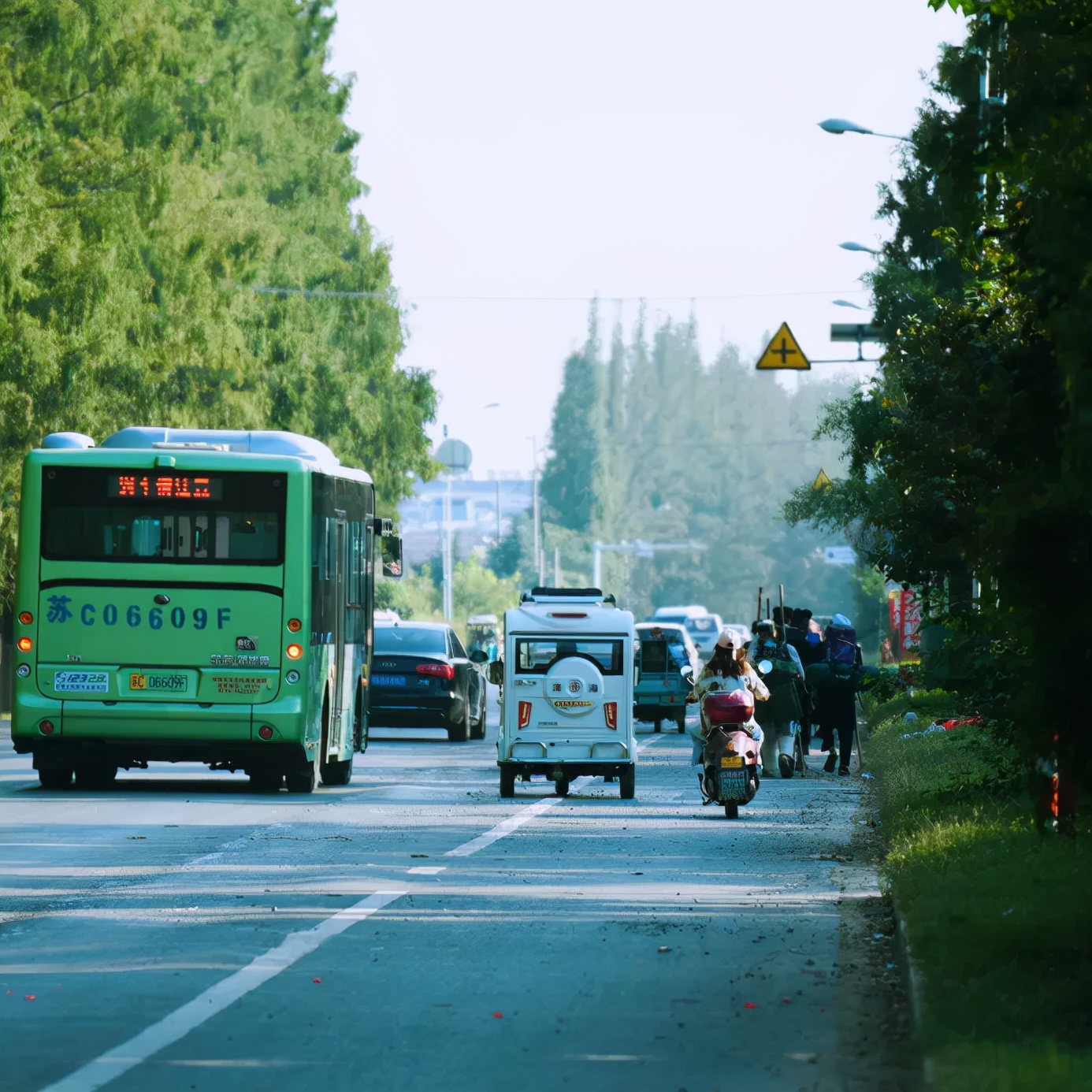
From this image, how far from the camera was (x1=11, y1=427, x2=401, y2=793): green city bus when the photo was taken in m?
22.1

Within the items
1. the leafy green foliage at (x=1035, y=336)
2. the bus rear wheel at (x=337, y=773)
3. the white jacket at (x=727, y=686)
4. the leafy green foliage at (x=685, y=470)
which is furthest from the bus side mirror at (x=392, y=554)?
the leafy green foliage at (x=685, y=470)

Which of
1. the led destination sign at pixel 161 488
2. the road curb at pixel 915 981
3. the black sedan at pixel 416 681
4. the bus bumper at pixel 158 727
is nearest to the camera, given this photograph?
the road curb at pixel 915 981

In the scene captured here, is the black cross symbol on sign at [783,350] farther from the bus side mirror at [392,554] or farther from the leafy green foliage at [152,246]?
the bus side mirror at [392,554]

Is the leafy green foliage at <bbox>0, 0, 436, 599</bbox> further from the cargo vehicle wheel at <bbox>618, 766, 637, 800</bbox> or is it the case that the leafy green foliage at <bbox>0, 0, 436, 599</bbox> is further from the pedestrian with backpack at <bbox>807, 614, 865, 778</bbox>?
the cargo vehicle wheel at <bbox>618, 766, 637, 800</bbox>

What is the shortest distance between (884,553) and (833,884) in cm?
1296

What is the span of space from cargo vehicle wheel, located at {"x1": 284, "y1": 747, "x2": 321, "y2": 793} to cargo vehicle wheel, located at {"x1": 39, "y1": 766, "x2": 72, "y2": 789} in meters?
2.03

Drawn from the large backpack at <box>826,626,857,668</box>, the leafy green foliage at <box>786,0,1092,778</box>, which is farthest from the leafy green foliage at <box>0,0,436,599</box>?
the leafy green foliage at <box>786,0,1092,778</box>

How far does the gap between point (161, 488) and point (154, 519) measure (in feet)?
1.02

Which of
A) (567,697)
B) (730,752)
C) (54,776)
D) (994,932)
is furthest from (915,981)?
(54,776)

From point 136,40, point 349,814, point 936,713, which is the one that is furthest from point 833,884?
point 136,40

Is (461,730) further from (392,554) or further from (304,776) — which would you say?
(304,776)

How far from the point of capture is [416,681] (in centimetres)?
3469

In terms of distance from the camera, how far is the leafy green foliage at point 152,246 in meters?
37.1

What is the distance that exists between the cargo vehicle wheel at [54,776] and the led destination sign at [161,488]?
103 inches
